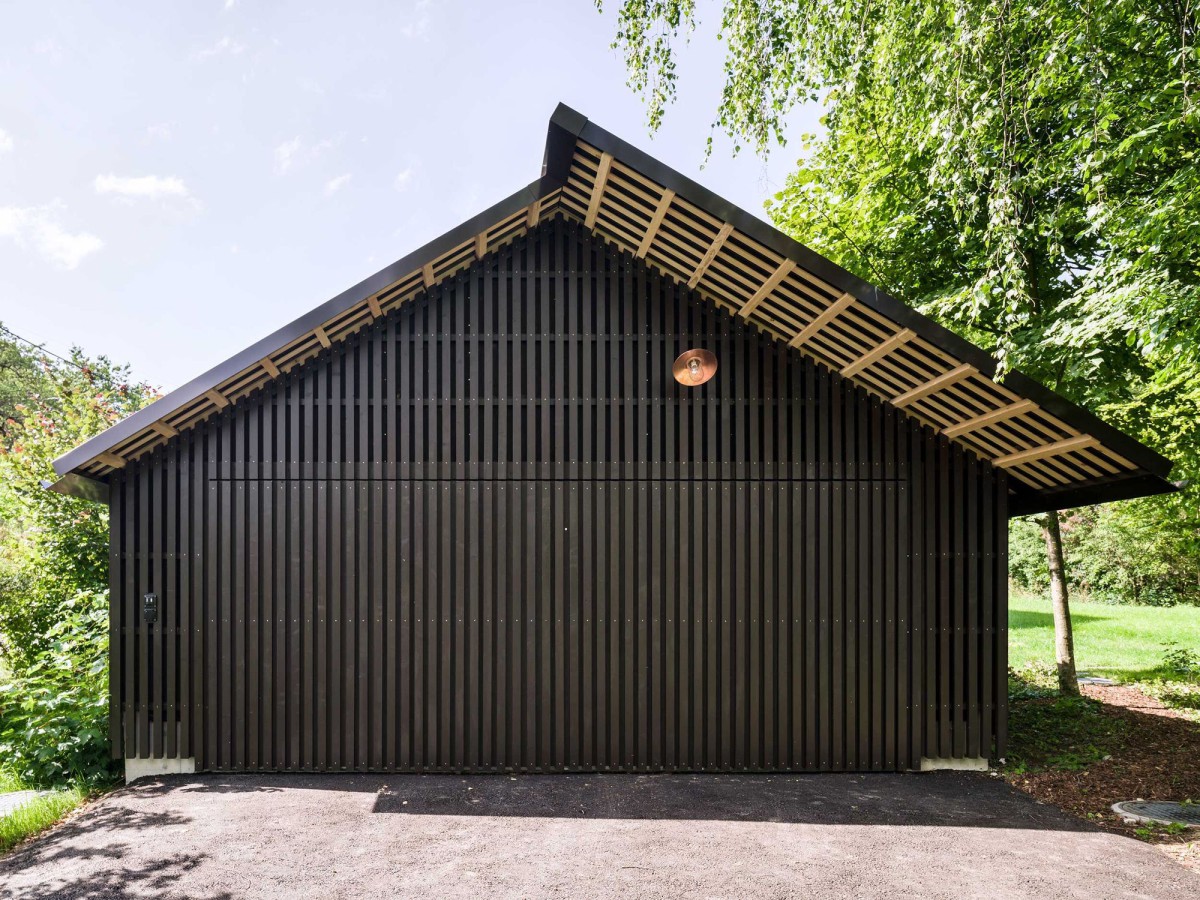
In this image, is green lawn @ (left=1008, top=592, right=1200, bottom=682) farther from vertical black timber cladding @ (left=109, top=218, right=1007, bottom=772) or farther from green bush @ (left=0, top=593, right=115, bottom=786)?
green bush @ (left=0, top=593, right=115, bottom=786)

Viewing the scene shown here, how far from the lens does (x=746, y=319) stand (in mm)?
5648

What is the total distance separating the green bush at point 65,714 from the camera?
5.40 m

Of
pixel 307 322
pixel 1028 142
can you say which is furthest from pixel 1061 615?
pixel 307 322

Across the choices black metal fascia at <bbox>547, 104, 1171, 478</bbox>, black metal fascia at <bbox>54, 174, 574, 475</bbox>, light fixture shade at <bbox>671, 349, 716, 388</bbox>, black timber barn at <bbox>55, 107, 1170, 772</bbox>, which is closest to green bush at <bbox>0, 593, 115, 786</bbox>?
black timber barn at <bbox>55, 107, 1170, 772</bbox>

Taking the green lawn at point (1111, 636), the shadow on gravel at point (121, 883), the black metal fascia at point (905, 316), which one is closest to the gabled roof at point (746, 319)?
the black metal fascia at point (905, 316)

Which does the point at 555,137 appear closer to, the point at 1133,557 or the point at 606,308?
the point at 606,308

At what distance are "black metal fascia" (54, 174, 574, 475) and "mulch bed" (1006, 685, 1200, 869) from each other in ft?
19.6

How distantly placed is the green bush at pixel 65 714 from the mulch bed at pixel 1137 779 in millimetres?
7543

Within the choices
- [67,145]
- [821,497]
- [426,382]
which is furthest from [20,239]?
[821,497]

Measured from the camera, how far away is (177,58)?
9.09m

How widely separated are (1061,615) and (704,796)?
19.3 feet

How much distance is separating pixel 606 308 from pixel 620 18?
2.52 m

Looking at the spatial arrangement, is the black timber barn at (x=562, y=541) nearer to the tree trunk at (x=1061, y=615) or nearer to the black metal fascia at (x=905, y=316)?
the black metal fascia at (x=905, y=316)

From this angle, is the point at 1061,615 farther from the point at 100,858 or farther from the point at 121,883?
the point at 100,858
